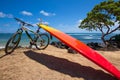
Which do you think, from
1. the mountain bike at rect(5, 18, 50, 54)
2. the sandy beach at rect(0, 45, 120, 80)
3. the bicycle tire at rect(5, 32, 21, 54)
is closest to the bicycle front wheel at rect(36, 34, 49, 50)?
the mountain bike at rect(5, 18, 50, 54)

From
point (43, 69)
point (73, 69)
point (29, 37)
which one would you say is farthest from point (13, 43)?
point (73, 69)

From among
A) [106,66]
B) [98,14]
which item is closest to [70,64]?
[106,66]

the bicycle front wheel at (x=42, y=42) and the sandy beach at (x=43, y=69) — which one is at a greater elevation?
the bicycle front wheel at (x=42, y=42)

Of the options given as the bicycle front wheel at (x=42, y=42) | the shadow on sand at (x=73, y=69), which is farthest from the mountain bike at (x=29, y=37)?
the shadow on sand at (x=73, y=69)

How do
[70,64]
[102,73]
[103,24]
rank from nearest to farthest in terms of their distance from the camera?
1. [102,73]
2. [70,64]
3. [103,24]

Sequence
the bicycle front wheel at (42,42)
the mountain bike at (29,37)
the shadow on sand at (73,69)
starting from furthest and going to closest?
1. the bicycle front wheel at (42,42)
2. the mountain bike at (29,37)
3. the shadow on sand at (73,69)

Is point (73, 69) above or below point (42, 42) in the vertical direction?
below

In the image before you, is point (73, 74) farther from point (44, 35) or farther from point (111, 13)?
point (111, 13)

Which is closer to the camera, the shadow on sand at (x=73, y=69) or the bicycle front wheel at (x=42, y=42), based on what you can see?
the shadow on sand at (x=73, y=69)

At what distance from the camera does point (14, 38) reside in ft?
26.4

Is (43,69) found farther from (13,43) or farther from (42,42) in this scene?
(42,42)

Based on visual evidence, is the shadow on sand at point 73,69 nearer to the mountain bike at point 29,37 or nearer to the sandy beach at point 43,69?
the sandy beach at point 43,69

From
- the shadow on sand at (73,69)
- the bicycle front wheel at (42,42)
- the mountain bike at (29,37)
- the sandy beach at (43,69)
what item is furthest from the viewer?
the bicycle front wheel at (42,42)

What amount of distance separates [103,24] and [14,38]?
46.4 feet
